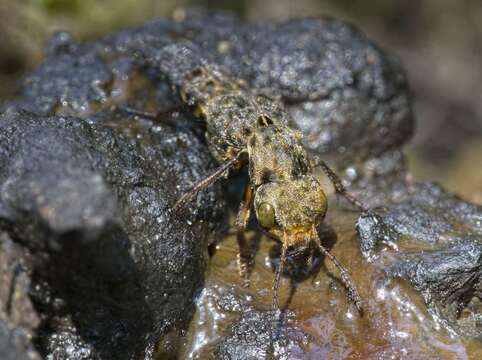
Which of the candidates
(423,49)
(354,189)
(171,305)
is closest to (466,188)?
(354,189)

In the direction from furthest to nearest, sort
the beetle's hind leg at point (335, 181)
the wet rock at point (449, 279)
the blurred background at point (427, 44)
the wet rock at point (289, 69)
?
the blurred background at point (427, 44) → the wet rock at point (289, 69) → the beetle's hind leg at point (335, 181) → the wet rock at point (449, 279)

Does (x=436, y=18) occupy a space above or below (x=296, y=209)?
below

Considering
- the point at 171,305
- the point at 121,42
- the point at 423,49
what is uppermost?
the point at 121,42

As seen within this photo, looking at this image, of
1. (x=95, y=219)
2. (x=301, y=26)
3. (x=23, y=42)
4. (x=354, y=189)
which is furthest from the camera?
(x=23, y=42)

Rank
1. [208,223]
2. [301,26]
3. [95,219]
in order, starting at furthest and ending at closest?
[301,26], [208,223], [95,219]

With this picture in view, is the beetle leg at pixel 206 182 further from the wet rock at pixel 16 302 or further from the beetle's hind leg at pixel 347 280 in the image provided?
the wet rock at pixel 16 302

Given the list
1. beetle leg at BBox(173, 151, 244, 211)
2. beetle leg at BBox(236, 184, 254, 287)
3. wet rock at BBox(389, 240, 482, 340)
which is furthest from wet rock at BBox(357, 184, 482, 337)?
beetle leg at BBox(173, 151, 244, 211)

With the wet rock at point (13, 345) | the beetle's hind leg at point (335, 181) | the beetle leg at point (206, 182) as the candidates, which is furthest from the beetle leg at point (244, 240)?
the wet rock at point (13, 345)

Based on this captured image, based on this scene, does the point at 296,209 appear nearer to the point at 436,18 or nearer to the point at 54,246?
the point at 54,246
